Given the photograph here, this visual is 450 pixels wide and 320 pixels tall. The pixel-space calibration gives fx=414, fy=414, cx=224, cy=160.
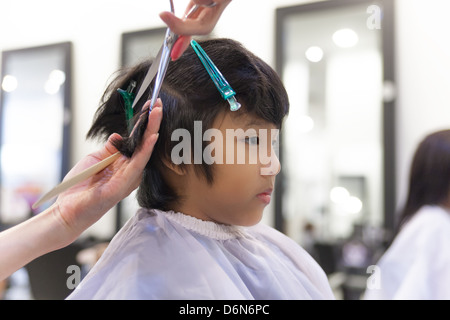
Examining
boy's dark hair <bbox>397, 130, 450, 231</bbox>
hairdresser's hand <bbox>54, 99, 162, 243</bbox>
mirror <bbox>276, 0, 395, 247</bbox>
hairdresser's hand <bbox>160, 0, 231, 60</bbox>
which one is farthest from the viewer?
mirror <bbox>276, 0, 395, 247</bbox>

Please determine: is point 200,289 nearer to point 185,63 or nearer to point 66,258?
point 185,63

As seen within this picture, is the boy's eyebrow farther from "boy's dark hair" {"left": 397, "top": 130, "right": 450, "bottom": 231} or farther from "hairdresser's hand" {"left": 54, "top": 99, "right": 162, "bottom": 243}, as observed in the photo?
"boy's dark hair" {"left": 397, "top": 130, "right": 450, "bottom": 231}

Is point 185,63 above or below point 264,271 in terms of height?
above

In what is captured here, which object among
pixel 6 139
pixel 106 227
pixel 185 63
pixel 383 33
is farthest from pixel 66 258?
pixel 383 33

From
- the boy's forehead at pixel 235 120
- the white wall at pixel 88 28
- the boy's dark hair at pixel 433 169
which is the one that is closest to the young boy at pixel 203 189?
the boy's forehead at pixel 235 120

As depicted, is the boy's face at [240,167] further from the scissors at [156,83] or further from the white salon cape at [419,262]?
the white salon cape at [419,262]

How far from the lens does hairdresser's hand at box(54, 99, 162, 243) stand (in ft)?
1.77

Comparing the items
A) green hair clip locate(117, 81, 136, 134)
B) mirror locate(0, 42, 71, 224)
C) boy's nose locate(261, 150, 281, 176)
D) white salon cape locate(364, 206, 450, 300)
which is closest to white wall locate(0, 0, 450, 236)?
mirror locate(0, 42, 71, 224)

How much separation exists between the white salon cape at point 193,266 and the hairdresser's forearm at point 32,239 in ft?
0.24

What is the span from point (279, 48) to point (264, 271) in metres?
0.77

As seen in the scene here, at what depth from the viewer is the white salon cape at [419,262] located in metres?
0.92

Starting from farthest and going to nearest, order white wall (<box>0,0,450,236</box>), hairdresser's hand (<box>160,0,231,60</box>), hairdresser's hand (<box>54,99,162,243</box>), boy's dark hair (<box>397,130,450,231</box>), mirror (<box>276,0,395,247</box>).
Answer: mirror (<box>276,0,395,247</box>) → boy's dark hair (<box>397,130,450,231</box>) → white wall (<box>0,0,450,236</box>) → hairdresser's hand (<box>54,99,162,243</box>) → hairdresser's hand (<box>160,0,231,60</box>)

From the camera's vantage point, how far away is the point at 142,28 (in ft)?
2.89

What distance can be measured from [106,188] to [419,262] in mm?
797
